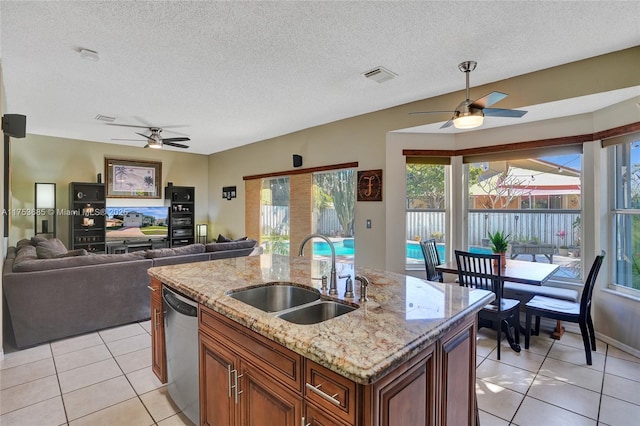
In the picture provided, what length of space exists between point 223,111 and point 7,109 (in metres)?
2.76

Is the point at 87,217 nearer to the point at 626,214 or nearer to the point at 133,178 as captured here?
the point at 133,178

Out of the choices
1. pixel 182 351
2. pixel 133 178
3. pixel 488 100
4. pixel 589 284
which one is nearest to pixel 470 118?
pixel 488 100

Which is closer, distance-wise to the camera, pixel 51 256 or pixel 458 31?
A: pixel 458 31

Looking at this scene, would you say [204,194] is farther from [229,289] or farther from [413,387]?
[413,387]

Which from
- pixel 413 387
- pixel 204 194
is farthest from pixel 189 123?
pixel 413 387

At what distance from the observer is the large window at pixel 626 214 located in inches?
123

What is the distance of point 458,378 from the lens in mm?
1520

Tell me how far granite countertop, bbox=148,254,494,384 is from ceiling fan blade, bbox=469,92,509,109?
5.49ft

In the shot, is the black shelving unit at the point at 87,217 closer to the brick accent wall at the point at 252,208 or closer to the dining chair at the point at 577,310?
the brick accent wall at the point at 252,208

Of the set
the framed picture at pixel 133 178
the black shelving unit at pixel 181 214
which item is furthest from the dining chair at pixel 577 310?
the framed picture at pixel 133 178

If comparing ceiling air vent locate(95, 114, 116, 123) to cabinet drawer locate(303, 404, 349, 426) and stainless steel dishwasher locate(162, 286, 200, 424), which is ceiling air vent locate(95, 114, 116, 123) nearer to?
stainless steel dishwasher locate(162, 286, 200, 424)

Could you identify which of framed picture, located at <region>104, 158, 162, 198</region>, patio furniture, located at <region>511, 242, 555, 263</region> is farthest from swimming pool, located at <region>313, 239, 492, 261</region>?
framed picture, located at <region>104, 158, 162, 198</region>

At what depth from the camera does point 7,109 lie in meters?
4.12

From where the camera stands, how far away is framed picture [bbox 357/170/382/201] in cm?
432
